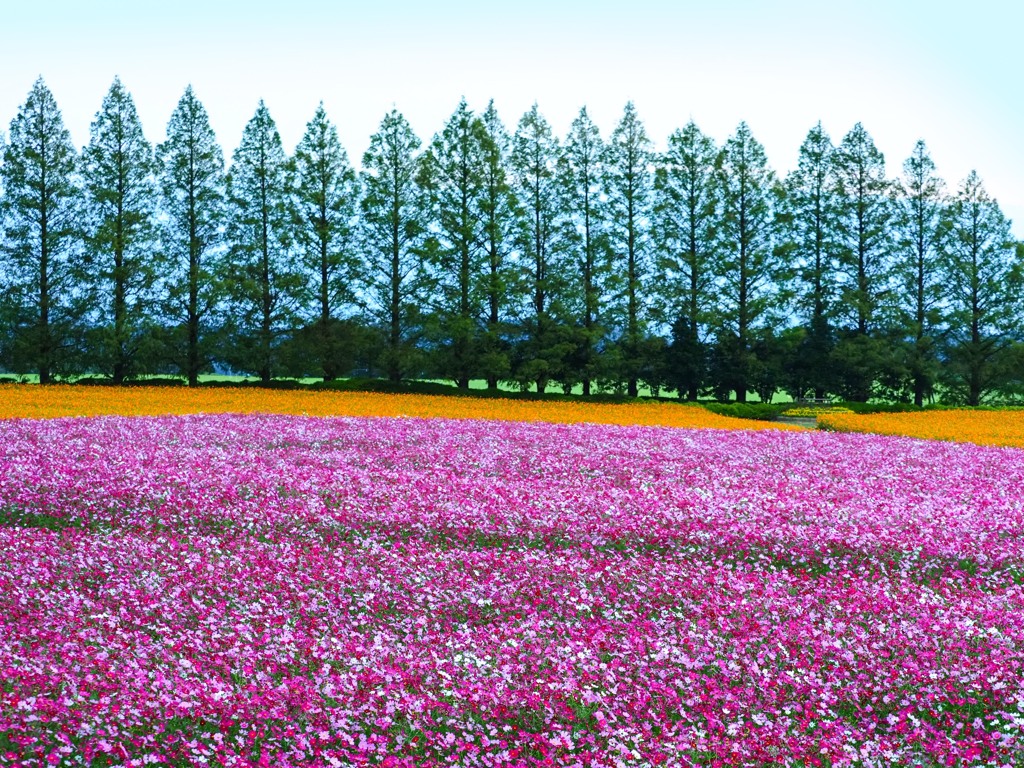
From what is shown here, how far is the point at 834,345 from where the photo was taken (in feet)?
151

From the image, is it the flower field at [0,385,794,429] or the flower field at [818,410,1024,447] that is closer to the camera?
the flower field at [818,410,1024,447]

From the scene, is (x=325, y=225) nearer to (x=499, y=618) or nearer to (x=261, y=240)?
(x=261, y=240)

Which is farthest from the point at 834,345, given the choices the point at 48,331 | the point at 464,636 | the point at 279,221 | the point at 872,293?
the point at 464,636

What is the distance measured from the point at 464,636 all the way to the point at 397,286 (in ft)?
120

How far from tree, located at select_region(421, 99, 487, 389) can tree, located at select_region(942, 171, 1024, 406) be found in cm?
2515

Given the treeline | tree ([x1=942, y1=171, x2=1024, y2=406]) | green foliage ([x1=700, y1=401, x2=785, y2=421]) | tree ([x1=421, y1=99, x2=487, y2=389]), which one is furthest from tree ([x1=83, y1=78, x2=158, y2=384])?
tree ([x1=942, y1=171, x2=1024, y2=406])

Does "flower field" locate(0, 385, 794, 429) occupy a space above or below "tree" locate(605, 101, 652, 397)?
Result: below

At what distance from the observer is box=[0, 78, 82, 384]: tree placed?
41312mm

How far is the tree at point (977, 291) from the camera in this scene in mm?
45656

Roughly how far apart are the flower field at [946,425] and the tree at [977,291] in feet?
36.7

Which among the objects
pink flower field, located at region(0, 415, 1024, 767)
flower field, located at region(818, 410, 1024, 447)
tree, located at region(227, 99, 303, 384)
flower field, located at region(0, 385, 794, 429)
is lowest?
pink flower field, located at region(0, 415, 1024, 767)

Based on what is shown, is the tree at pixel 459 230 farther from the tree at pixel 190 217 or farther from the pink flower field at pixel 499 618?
the pink flower field at pixel 499 618

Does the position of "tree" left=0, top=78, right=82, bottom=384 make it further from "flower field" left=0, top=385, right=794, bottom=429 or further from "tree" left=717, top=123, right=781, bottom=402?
"tree" left=717, top=123, right=781, bottom=402

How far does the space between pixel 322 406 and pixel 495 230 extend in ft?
53.7
